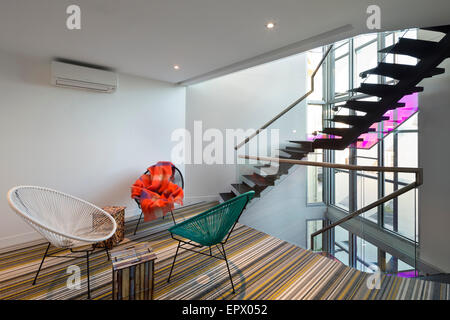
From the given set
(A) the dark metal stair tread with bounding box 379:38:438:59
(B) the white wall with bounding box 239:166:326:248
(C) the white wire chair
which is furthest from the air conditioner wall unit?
(A) the dark metal stair tread with bounding box 379:38:438:59

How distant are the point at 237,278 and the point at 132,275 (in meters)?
0.90

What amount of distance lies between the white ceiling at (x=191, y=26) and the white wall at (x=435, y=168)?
1.04 metres

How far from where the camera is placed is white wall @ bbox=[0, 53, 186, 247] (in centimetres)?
269

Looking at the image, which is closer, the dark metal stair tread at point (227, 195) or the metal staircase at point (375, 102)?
the metal staircase at point (375, 102)

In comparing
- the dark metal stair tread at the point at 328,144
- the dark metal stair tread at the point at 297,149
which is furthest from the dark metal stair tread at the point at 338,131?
the dark metal stair tread at the point at 297,149

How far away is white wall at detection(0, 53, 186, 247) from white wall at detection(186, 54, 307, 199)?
0.53 m

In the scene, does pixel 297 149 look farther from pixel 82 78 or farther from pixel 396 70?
pixel 82 78

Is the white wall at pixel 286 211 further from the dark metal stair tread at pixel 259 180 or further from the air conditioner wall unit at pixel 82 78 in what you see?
the air conditioner wall unit at pixel 82 78

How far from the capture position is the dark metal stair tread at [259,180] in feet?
12.8

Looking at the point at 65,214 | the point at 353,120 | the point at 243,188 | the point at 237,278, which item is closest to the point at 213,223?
the point at 237,278

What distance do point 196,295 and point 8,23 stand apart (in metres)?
2.92
